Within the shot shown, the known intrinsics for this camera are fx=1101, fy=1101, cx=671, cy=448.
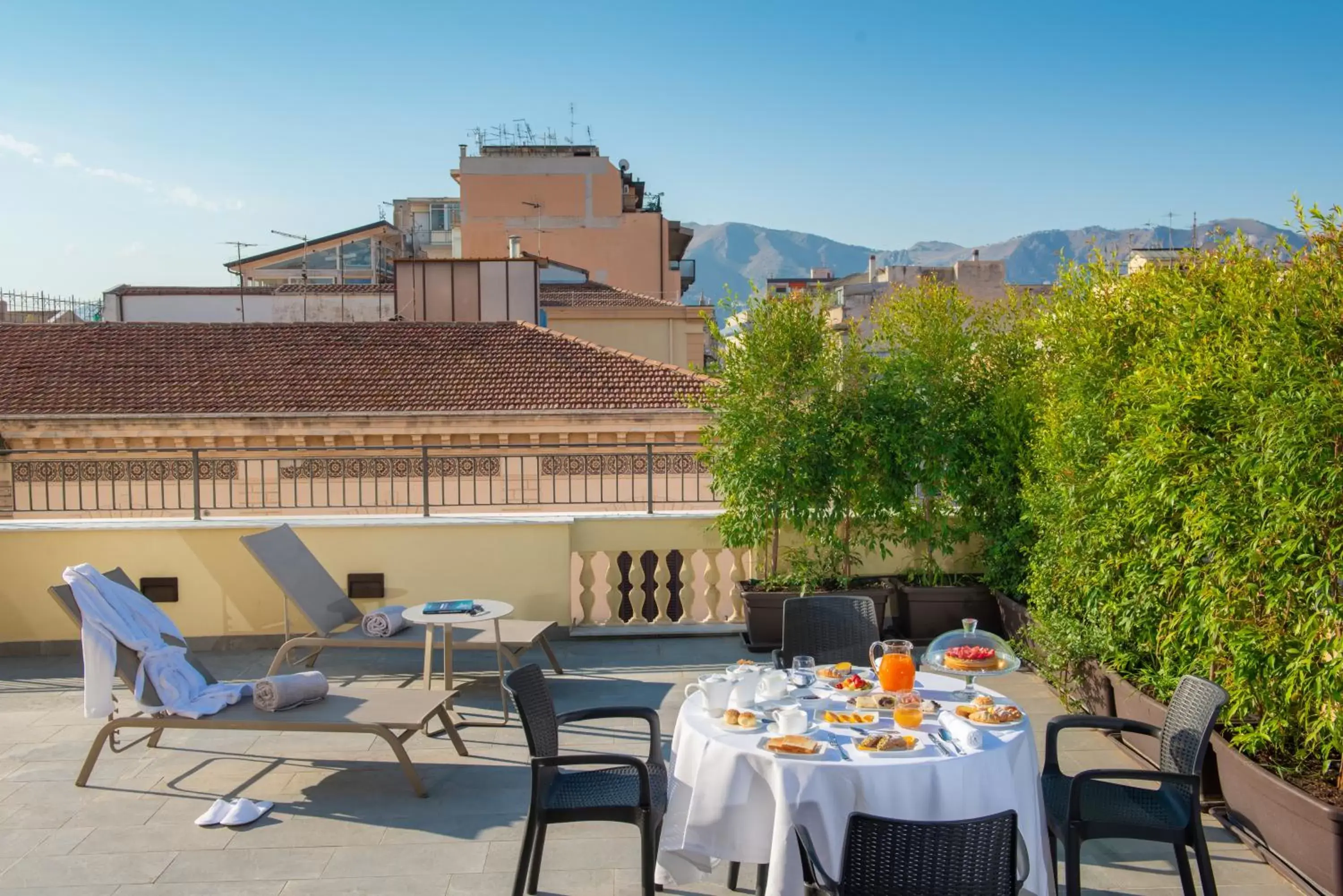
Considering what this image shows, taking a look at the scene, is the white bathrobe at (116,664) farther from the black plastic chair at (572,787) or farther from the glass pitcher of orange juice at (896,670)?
the glass pitcher of orange juice at (896,670)

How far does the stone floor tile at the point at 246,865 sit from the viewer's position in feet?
15.6

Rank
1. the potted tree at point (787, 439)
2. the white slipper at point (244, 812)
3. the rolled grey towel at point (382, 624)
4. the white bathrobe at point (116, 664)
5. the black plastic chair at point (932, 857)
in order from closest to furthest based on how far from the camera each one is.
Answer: the black plastic chair at point (932, 857)
the white slipper at point (244, 812)
the white bathrobe at point (116, 664)
the rolled grey towel at point (382, 624)
the potted tree at point (787, 439)

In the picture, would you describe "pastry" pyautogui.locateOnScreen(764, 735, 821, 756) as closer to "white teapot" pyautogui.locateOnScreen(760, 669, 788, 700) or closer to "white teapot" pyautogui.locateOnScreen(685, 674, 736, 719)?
"white teapot" pyautogui.locateOnScreen(685, 674, 736, 719)

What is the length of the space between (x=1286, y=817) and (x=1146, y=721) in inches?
Answer: 52.1

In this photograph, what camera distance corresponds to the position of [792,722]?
4188 mm

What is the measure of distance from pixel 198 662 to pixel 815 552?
193 inches

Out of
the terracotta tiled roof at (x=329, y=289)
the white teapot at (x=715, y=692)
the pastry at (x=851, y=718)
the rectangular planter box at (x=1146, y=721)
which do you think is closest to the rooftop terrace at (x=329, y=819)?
the rectangular planter box at (x=1146, y=721)

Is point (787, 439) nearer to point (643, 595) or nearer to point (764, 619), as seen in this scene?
point (764, 619)

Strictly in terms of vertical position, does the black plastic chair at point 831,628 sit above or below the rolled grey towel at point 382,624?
above

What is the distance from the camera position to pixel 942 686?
5.01 m

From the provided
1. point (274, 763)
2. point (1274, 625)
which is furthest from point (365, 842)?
point (1274, 625)

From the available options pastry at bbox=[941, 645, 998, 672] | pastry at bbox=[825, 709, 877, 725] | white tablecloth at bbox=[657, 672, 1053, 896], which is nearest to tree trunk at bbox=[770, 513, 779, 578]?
pastry at bbox=[941, 645, 998, 672]

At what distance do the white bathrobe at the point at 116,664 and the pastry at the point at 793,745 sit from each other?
3.26 m

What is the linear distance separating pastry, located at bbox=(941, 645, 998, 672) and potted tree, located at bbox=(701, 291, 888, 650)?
144 inches
